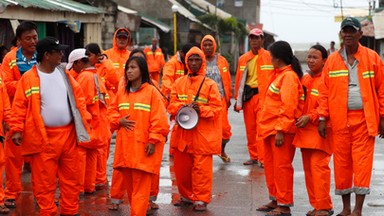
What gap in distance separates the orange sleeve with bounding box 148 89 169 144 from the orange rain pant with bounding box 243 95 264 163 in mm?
4028

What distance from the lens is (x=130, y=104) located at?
7.89 meters

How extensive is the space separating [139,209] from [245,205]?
1709 mm

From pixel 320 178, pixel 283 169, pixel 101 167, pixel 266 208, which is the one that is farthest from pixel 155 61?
pixel 320 178

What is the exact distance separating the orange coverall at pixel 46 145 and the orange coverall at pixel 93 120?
3.22ft

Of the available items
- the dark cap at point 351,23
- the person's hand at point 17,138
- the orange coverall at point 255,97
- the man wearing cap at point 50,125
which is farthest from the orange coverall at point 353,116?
the orange coverall at point 255,97

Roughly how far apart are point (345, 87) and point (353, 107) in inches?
8.7

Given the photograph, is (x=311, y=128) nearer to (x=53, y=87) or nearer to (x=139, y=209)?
(x=139, y=209)

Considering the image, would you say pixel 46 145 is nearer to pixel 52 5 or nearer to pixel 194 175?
pixel 194 175

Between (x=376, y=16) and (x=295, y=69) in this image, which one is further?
(x=376, y=16)

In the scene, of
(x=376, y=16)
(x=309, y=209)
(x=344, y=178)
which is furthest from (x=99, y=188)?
(x=376, y=16)

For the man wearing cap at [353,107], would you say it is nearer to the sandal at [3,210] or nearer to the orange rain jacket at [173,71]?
the sandal at [3,210]

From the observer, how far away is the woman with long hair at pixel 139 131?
7754 mm

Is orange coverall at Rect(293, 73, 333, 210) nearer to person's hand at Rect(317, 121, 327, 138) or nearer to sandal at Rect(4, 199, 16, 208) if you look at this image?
person's hand at Rect(317, 121, 327, 138)

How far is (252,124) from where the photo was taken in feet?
39.5
